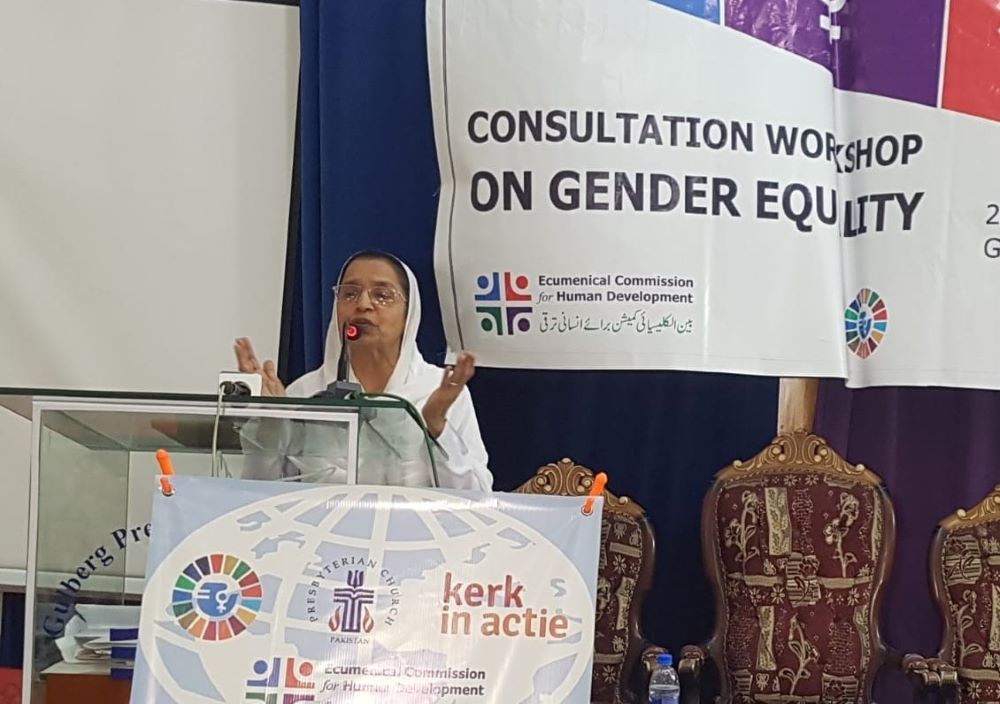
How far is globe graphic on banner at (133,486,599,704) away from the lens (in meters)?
1.32

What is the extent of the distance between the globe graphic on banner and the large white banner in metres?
1.10

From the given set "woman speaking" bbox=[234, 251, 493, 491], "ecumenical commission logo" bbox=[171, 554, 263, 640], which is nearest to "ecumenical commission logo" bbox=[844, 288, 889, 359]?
"woman speaking" bbox=[234, 251, 493, 491]

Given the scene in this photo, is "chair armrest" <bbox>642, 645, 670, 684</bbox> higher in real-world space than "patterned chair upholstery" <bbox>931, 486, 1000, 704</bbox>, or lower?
lower

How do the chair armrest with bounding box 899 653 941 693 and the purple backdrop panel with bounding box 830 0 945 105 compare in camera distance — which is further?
the purple backdrop panel with bounding box 830 0 945 105

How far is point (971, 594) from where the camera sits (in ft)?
8.07

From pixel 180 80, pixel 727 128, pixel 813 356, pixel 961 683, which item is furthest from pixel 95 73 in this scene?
pixel 961 683

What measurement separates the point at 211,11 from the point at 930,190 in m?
1.74

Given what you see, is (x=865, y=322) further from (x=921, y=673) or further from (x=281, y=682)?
(x=281, y=682)

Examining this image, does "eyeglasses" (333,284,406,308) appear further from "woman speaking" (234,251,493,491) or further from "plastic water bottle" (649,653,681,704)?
"plastic water bottle" (649,653,681,704)

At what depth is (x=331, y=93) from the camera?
2740 mm

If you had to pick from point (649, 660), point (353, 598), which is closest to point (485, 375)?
point (649, 660)

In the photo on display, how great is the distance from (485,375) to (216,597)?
1.50 m

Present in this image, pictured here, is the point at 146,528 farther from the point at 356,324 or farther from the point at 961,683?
the point at 961,683

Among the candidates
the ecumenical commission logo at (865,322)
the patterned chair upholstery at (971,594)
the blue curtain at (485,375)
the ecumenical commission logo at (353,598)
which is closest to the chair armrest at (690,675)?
the blue curtain at (485,375)
